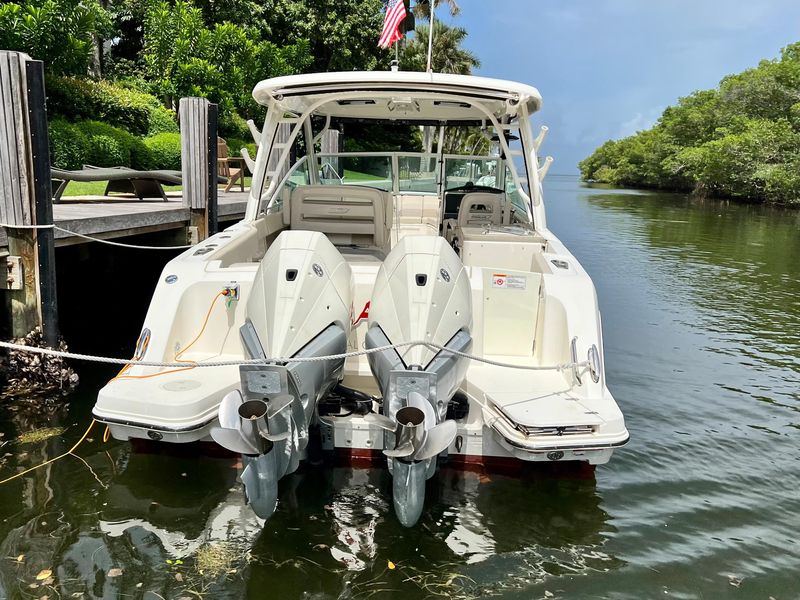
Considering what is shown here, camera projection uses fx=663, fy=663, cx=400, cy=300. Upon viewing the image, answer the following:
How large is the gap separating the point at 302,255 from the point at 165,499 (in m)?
1.80

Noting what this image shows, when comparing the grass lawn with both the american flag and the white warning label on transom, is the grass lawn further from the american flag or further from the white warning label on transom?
the white warning label on transom

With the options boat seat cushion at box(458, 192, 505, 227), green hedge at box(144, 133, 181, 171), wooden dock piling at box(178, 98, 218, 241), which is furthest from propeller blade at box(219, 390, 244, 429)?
green hedge at box(144, 133, 181, 171)

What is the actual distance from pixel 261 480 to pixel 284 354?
67 cm

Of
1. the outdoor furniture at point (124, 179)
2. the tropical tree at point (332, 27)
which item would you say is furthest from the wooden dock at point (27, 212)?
the tropical tree at point (332, 27)

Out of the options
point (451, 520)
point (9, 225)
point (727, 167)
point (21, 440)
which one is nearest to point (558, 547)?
point (451, 520)

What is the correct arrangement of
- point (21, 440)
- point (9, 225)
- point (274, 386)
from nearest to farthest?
point (274, 386)
point (21, 440)
point (9, 225)

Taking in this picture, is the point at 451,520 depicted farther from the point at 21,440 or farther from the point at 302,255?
the point at 21,440

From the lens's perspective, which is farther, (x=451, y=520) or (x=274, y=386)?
(x=451, y=520)

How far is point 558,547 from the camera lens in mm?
3879

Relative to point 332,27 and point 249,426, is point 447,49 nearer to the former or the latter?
point 332,27

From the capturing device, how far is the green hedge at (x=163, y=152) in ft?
57.9

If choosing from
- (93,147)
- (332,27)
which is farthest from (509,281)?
(332,27)

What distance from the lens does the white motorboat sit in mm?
3193

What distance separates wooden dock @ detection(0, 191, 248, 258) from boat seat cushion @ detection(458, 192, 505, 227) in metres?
3.64
